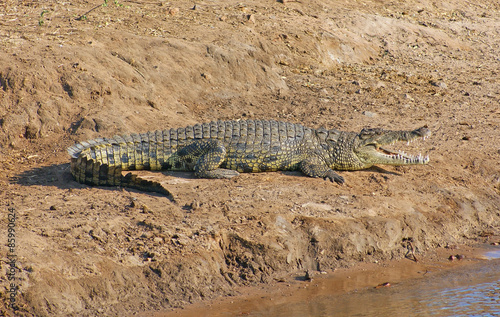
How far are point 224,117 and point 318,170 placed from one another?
8.11 feet

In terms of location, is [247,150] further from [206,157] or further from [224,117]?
[224,117]

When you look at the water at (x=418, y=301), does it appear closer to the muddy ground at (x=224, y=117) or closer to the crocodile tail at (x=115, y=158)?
the muddy ground at (x=224, y=117)

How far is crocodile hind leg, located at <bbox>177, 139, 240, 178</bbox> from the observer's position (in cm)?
690

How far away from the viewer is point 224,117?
8.98 m

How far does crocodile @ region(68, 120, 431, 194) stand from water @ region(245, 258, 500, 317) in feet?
5.99

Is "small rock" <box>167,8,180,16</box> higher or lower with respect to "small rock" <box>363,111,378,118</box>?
higher

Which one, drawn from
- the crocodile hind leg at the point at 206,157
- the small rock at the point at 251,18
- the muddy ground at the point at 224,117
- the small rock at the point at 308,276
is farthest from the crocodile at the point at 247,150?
the small rock at the point at 251,18

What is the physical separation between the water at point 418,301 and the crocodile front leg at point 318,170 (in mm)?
1797

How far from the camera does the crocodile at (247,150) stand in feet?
23.1

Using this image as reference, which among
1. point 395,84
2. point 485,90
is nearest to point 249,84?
point 395,84

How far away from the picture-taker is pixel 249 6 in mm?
11812

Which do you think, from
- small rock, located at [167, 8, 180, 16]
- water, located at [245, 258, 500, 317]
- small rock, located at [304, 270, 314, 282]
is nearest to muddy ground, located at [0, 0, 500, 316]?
small rock, located at [167, 8, 180, 16]

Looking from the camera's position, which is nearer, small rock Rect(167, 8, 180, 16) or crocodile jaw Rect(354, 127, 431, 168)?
crocodile jaw Rect(354, 127, 431, 168)

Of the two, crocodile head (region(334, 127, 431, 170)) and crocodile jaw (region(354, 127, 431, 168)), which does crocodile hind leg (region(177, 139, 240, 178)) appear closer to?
crocodile head (region(334, 127, 431, 170))
